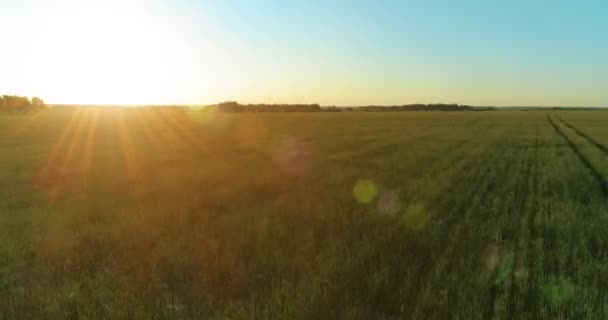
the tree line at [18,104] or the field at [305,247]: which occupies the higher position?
the tree line at [18,104]

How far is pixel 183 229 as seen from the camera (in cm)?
793

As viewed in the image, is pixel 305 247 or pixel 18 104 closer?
pixel 305 247

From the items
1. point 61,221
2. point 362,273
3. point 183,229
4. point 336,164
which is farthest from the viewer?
point 336,164

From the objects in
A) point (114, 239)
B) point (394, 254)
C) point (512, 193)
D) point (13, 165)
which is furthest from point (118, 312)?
point (13, 165)

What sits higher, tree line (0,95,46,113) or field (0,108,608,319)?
tree line (0,95,46,113)

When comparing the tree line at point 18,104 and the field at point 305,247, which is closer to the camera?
the field at point 305,247

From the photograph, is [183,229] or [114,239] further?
[183,229]

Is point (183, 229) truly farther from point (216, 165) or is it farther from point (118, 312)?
point (216, 165)

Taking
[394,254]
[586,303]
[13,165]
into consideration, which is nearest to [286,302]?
[394,254]

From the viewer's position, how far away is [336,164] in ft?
58.6

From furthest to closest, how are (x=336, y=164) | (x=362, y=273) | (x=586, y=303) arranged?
(x=336, y=164) < (x=362, y=273) < (x=586, y=303)

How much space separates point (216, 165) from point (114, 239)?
34.9ft

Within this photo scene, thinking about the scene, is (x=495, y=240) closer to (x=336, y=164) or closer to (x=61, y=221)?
(x=61, y=221)

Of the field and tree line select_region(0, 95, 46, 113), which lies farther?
tree line select_region(0, 95, 46, 113)
